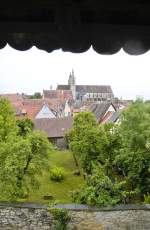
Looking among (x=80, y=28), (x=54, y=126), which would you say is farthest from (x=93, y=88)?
(x=80, y=28)

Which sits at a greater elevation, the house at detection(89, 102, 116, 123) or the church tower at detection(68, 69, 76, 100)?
the church tower at detection(68, 69, 76, 100)

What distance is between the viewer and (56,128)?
34.3 meters

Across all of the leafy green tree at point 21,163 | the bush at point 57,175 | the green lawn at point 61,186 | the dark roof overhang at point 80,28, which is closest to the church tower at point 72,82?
the green lawn at point 61,186

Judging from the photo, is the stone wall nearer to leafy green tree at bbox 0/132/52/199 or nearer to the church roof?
leafy green tree at bbox 0/132/52/199

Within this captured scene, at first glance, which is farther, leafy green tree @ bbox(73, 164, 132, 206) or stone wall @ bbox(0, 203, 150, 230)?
leafy green tree @ bbox(73, 164, 132, 206)

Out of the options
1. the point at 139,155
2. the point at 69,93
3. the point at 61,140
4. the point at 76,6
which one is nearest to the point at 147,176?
the point at 139,155

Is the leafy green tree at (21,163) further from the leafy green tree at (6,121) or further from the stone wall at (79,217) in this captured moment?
the stone wall at (79,217)

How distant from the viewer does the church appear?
7494 cm

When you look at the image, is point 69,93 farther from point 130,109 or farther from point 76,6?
point 76,6

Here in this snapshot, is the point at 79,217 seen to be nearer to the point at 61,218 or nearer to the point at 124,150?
the point at 61,218

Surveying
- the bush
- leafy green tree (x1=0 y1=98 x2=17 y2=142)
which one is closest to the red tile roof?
the bush

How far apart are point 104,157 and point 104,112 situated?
17.3 m

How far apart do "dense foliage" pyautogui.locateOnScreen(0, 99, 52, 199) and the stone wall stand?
3.05m

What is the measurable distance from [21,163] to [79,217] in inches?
189
